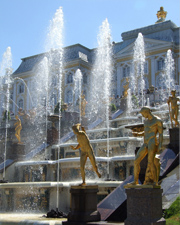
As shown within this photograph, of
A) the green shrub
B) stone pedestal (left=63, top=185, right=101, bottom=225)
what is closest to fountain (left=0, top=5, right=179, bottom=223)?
stone pedestal (left=63, top=185, right=101, bottom=225)

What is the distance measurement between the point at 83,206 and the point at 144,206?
5.80 ft

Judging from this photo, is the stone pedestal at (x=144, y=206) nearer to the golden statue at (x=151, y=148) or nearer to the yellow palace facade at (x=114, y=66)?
the golden statue at (x=151, y=148)

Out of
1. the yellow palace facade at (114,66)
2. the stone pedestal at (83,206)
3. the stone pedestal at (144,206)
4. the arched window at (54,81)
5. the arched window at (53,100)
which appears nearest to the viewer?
the stone pedestal at (144,206)

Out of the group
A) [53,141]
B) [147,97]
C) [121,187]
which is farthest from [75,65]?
[121,187]

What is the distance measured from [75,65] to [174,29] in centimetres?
1281

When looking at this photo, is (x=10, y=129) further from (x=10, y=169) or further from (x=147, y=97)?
(x=147, y=97)

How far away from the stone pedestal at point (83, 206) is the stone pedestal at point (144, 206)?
1383 millimetres

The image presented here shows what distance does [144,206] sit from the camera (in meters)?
7.21

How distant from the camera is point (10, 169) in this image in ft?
59.1

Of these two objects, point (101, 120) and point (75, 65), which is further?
point (75, 65)

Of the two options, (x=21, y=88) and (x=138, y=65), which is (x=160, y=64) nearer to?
(x=138, y=65)

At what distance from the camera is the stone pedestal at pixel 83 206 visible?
843 centimetres

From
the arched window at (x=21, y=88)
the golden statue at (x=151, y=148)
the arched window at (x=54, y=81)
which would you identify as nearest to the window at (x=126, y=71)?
the arched window at (x=54, y=81)

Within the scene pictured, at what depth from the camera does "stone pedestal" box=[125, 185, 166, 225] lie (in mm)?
7148
